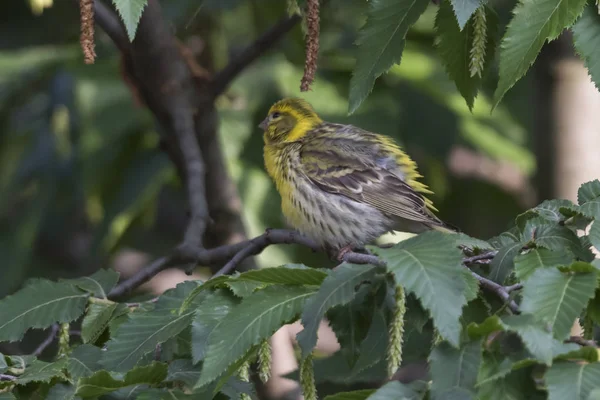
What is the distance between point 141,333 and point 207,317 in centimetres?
27

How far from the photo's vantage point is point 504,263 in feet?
8.16

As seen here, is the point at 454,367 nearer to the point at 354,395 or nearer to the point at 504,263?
the point at 354,395

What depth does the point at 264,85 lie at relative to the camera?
5652 millimetres

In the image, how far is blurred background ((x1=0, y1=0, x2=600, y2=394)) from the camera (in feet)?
17.2

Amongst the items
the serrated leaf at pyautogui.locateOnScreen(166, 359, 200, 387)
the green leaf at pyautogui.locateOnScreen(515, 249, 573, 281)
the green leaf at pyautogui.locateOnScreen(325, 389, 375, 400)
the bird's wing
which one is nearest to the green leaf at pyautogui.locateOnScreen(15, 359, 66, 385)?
the serrated leaf at pyautogui.locateOnScreen(166, 359, 200, 387)

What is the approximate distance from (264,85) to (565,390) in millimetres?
4004

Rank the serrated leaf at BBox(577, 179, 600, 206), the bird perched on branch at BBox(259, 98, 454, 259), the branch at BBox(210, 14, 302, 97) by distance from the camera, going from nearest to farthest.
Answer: the serrated leaf at BBox(577, 179, 600, 206)
the bird perched on branch at BBox(259, 98, 454, 259)
the branch at BBox(210, 14, 302, 97)

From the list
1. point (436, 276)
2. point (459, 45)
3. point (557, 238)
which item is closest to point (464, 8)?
point (459, 45)

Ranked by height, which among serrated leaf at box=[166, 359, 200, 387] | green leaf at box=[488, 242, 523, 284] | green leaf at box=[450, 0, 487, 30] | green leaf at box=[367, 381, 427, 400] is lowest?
serrated leaf at box=[166, 359, 200, 387]

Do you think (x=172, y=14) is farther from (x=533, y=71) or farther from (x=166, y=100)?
(x=533, y=71)

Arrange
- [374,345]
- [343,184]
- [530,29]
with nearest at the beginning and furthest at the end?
[530,29]
[374,345]
[343,184]

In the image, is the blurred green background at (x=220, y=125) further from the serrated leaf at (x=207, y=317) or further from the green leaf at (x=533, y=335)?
the green leaf at (x=533, y=335)

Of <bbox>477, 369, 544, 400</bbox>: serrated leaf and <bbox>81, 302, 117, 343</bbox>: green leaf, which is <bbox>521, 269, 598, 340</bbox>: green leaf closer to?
Result: <bbox>477, 369, 544, 400</bbox>: serrated leaf

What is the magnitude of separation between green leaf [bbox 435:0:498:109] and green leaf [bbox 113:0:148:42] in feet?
3.24
